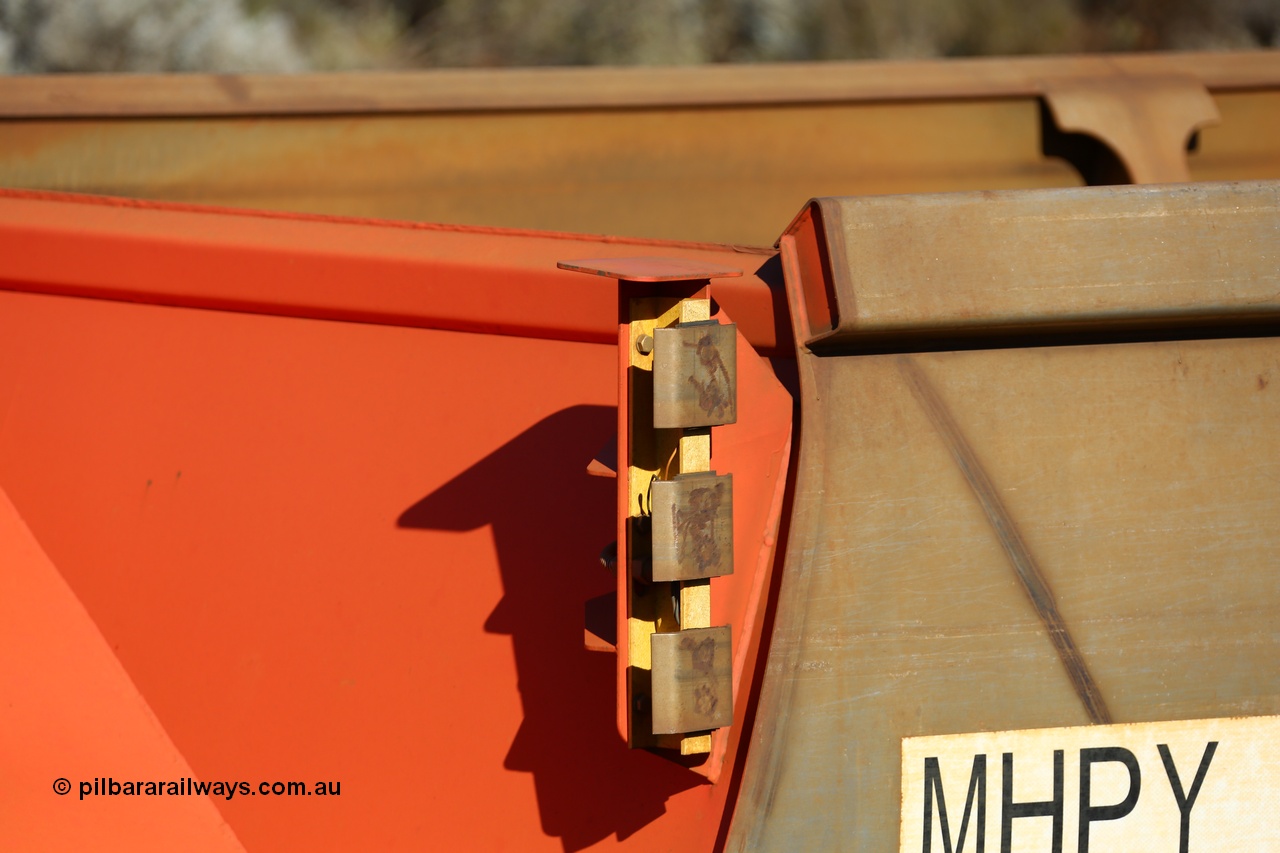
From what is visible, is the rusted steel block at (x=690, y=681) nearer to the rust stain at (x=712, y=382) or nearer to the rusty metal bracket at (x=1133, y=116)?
the rust stain at (x=712, y=382)

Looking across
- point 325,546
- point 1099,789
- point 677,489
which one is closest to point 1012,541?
point 1099,789

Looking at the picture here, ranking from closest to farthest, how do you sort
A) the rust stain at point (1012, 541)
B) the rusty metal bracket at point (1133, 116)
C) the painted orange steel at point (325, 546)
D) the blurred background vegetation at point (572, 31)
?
the rust stain at point (1012, 541)
the painted orange steel at point (325, 546)
the rusty metal bracket at point (1133, 116)
the blurred background vegetation at point (572, 31)

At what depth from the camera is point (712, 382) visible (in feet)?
3.93

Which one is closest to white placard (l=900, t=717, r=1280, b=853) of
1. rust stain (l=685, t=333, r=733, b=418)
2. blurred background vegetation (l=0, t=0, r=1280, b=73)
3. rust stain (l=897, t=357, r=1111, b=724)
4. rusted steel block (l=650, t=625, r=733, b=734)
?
rust stain (l=897, t=357, r=1111, b=724)

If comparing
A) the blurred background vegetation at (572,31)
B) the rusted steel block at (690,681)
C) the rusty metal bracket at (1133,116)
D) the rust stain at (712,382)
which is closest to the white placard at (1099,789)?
the rusted steel block at (690,681)

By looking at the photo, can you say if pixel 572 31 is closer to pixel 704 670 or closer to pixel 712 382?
pixel 712 382

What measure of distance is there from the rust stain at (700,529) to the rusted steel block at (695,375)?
75 mm

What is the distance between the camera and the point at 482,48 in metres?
7.41

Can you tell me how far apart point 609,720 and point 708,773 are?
163mm

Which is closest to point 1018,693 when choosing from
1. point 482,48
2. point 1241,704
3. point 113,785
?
point 1241,704

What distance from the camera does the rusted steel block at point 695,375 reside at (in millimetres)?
1172

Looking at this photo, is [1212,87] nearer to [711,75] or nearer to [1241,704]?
[711,75]

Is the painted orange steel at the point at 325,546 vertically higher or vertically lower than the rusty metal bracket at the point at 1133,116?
lower

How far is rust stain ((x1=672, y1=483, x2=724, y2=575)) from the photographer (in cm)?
119
